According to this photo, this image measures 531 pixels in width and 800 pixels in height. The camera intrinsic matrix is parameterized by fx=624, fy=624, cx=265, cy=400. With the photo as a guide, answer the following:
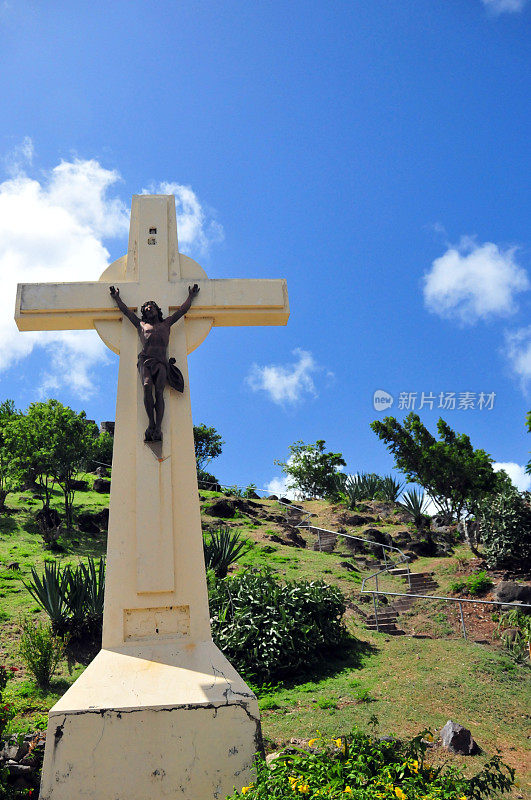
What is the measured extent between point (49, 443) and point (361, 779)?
1923 cm

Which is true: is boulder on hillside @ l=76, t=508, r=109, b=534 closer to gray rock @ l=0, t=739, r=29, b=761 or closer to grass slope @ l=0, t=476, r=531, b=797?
grass slope @ l=0, t=476, r=531, b=797

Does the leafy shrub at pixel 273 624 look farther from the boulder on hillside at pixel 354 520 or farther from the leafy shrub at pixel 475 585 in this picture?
the boulder on hillside at pixel 354 520

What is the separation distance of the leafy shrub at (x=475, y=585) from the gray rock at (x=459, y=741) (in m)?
7.64

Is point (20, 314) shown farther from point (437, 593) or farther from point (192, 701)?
point (437, 593)

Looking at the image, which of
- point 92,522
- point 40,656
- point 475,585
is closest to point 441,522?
point 475,585

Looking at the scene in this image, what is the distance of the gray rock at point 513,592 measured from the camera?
12.6 m

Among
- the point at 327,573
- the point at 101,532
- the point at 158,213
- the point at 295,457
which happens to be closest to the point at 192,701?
the point at 158,213

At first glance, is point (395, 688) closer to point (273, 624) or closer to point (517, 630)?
point (273, 624)

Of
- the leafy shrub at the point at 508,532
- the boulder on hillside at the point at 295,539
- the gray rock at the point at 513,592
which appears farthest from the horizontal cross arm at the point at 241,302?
the boulder on hillside at the point at 295,539

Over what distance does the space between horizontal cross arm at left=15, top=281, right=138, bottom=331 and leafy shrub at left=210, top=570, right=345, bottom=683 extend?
5.36m

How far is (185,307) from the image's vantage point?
6.33 metres

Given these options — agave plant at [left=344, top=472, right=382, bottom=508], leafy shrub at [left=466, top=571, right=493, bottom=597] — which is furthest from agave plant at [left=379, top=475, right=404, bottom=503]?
leafy shrub at [left=466, top=571, right=493, bottom=597]

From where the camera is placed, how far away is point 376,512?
89.5 ft

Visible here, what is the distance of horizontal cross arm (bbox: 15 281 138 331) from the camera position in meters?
6.35
